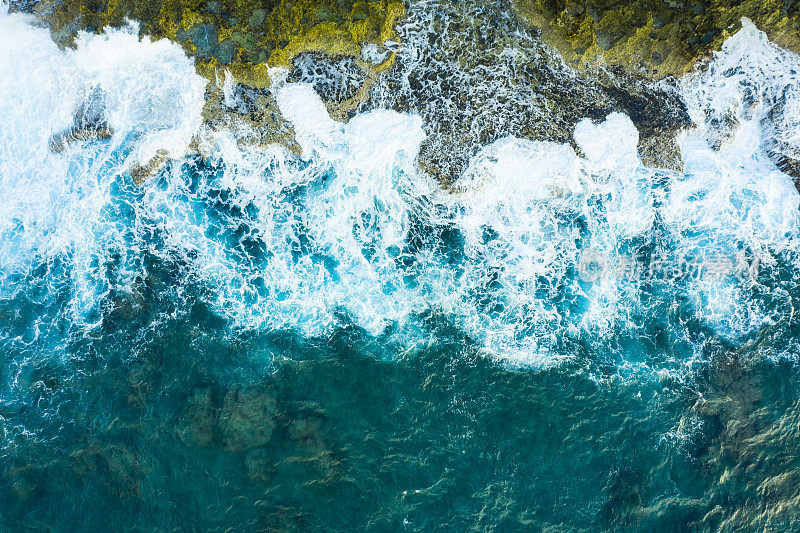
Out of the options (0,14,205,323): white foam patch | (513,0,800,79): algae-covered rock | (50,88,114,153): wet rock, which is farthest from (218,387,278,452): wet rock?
(513,0,800,79): algae-covered rock

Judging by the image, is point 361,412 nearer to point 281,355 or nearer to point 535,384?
point 281,355

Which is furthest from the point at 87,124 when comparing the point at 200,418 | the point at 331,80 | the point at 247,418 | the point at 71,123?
the point at 247,418

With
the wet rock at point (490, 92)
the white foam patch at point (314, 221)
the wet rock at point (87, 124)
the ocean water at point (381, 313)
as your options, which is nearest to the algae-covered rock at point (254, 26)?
→ the ocean water at point (381, 313)

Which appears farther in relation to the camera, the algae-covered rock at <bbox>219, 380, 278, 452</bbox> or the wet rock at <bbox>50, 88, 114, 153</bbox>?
the wet rock at <bbox>50, 88, 114, 153</bbox>

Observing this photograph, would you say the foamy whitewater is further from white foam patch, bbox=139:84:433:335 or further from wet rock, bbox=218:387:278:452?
wet rock, bbox=218:387:278:452

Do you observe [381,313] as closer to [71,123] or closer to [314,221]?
[314,221]
